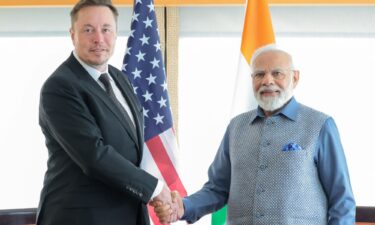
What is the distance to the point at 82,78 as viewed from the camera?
2.68m

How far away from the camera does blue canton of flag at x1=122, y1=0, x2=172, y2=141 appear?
441 centimetres

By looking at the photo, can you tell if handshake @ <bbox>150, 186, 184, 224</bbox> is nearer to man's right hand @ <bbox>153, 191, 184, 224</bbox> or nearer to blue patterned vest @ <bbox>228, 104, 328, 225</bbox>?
man's right hand @ <bbox>153, 191, 184, 224</bbox>

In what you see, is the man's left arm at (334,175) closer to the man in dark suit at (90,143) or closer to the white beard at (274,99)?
the white beard at (274,99)

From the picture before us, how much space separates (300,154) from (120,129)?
0.80 metres

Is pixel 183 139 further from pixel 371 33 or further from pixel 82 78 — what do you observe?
pixel 82 78

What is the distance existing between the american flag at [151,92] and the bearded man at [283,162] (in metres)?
1.38

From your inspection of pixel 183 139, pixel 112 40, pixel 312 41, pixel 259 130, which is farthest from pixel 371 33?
Answer: pixel 112 40

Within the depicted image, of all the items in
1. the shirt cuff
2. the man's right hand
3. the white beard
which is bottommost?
the man's right hand

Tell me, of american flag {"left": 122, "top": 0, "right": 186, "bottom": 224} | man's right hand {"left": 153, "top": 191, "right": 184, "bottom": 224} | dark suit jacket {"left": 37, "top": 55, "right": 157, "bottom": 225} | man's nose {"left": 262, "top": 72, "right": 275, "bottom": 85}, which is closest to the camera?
dark suit jacket {"left": 37, "top": 55, "right": 157, "bottom": 225}

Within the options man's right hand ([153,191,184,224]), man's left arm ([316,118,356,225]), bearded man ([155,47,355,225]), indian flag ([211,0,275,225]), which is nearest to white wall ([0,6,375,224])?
indian flag ([211,0,275,225])

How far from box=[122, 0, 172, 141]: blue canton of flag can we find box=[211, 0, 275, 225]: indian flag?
0.53 m

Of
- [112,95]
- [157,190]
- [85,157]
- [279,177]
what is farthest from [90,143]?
[279,177]

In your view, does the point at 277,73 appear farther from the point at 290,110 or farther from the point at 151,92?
the point at 151,92

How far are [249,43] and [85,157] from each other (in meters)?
2.26
